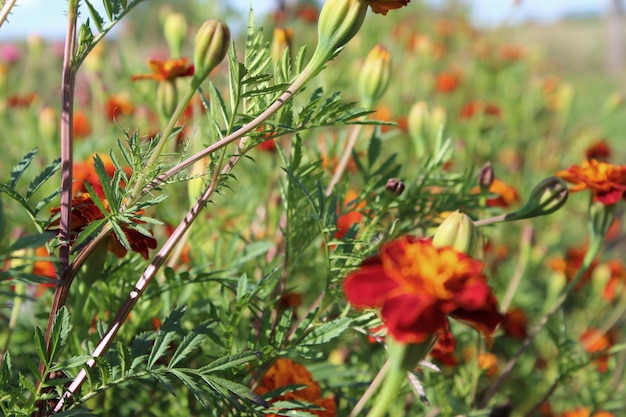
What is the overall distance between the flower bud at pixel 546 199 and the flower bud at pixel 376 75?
9.4 inches

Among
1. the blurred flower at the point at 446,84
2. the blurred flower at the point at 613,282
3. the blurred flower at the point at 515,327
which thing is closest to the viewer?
the blurred flower at the point at 515,327

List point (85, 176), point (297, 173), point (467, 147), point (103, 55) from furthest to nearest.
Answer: point (467, 147), point (103, 55), point (85, 176), point (297, 173)

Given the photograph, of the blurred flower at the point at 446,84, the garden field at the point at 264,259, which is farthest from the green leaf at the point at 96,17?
the blurred flower at the point at 446,84

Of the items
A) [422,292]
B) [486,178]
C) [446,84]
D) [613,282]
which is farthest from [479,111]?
[422,292]

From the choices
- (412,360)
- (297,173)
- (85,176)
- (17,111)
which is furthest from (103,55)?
(412,360)

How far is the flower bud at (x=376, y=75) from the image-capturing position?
0.73m

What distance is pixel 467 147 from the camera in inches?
59.6

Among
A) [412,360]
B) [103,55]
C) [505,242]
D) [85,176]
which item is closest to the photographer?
[412,360]

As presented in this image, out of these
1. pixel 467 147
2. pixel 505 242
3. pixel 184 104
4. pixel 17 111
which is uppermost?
pixel 184 104

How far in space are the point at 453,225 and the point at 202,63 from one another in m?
0.22

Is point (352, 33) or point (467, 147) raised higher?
point (352, 33)

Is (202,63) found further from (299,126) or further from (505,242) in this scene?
(505,242)

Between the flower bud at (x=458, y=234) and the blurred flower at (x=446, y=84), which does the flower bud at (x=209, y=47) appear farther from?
the blurred flower at (x=446, y=84)

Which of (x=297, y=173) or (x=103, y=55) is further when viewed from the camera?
(x=103, y=55)
